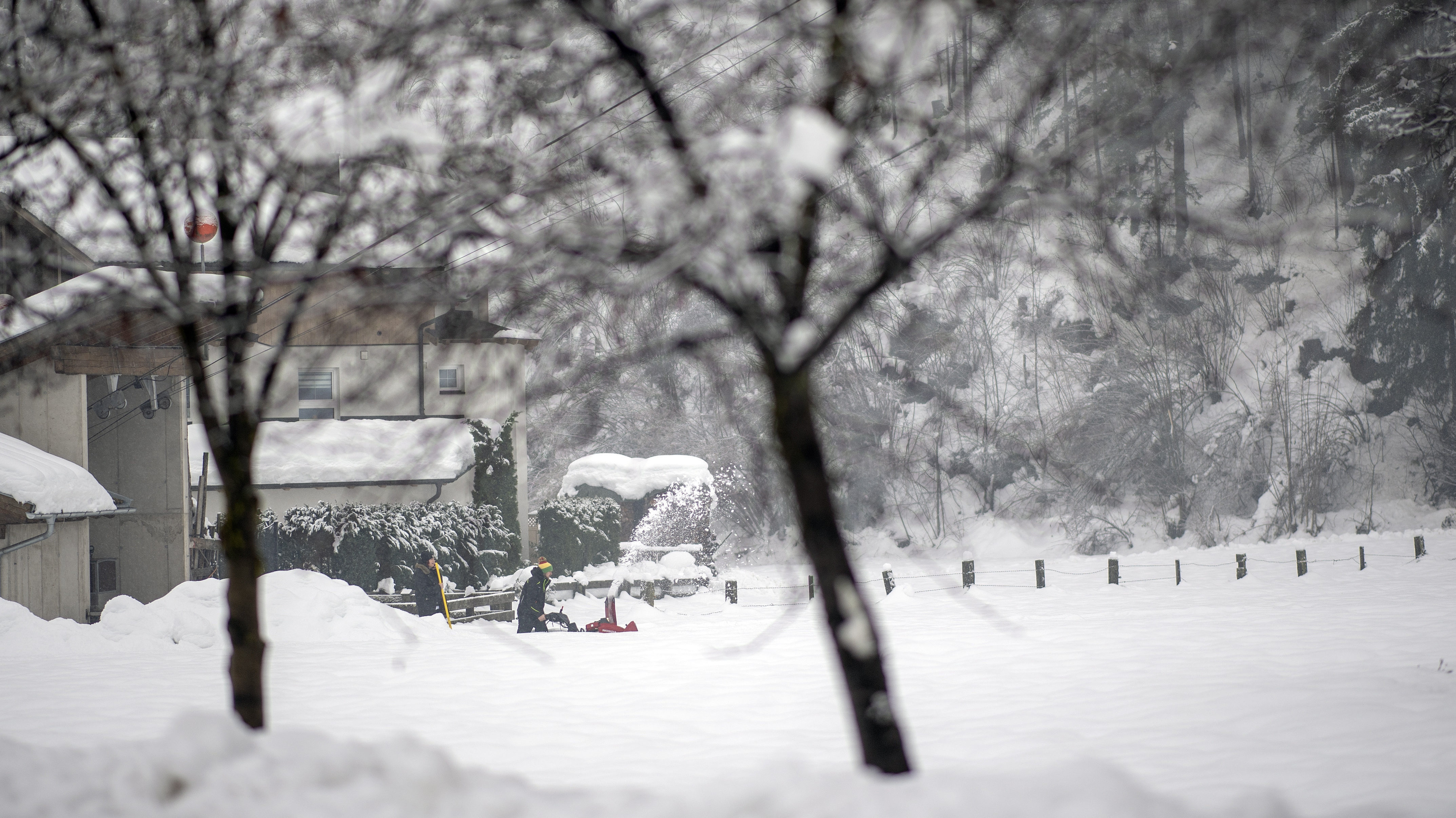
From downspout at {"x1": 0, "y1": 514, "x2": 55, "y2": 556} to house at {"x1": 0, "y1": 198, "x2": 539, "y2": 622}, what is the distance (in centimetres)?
3

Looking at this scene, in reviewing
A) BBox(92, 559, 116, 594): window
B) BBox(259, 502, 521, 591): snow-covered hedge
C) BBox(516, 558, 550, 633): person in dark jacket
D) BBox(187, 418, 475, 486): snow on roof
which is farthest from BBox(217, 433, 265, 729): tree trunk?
BBox(187, 418, 475, 486): snow on roof

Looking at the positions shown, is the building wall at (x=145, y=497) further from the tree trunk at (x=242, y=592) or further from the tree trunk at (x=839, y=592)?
the tree trunk at (x=839, y=592)

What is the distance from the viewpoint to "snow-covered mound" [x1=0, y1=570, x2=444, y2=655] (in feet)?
43.1

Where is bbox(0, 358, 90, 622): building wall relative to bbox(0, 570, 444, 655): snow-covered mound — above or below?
above

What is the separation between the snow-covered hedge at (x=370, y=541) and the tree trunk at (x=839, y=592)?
1823 cm

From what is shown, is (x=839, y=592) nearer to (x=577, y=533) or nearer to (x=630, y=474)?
(x=577, y=533)

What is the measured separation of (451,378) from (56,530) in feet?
44.0

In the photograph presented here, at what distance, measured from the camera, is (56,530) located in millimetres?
16219

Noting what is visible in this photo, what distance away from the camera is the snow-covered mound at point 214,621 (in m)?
13.1

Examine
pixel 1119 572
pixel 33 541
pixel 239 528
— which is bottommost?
pixel 1119 572

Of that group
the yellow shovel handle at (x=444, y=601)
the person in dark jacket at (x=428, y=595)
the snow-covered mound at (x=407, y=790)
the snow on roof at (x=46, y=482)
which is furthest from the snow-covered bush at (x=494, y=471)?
the snow-covered mound at (x=407, y=790)

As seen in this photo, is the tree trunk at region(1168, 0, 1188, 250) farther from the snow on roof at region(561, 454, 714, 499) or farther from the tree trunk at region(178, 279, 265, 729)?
the snow on roof at region(561, 454, 714, 499)

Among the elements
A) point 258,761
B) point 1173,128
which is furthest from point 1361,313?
point 258,761

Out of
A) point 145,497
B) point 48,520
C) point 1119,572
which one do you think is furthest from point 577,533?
point 48,520
